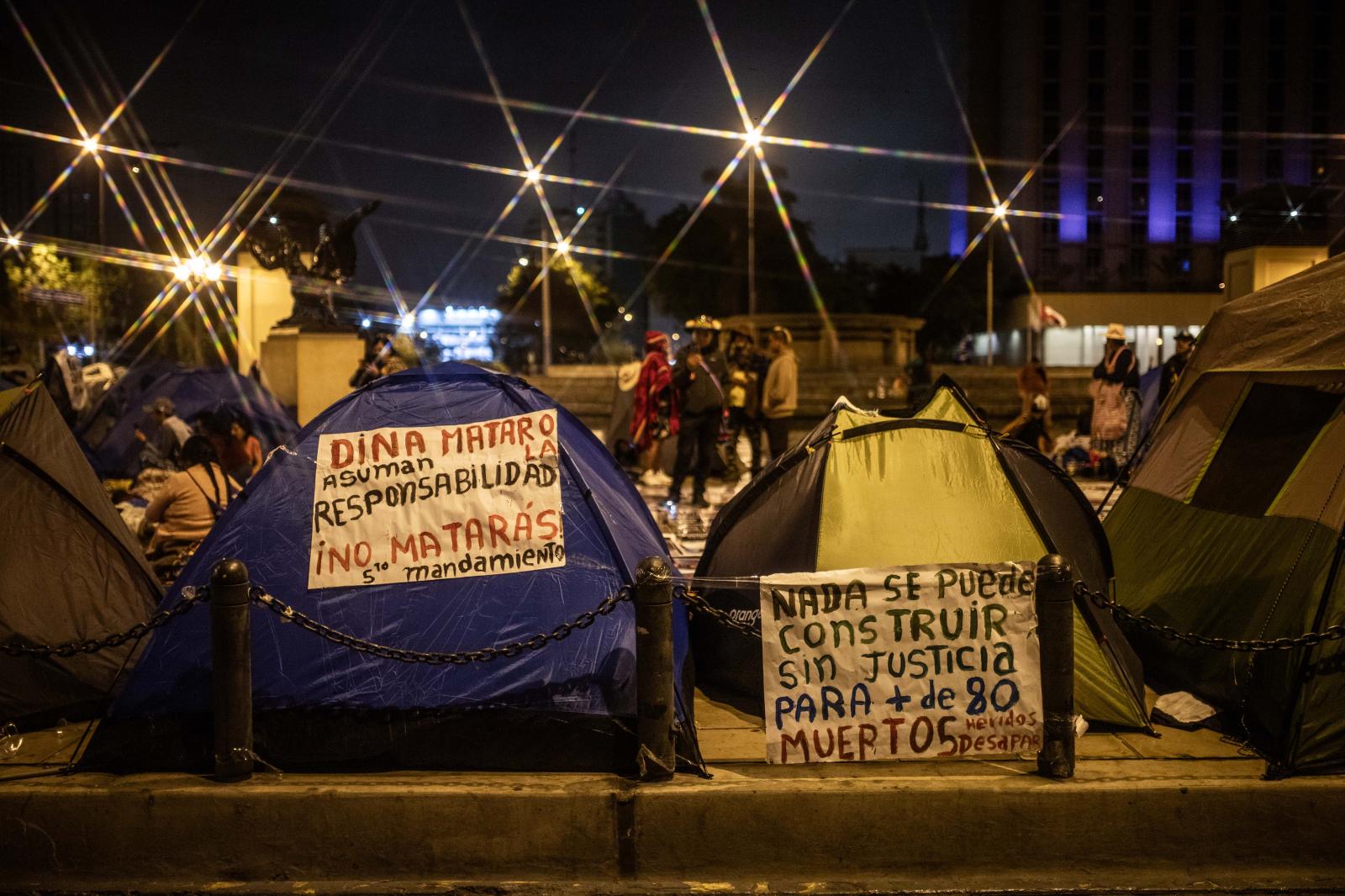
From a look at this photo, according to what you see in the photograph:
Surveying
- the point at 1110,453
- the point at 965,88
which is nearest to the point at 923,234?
the point at 965,88

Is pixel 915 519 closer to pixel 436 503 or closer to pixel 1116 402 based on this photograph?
pixel 436 503

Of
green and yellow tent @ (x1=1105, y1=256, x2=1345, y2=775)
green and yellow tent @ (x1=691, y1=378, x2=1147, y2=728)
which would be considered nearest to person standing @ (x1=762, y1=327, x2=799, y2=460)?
green and yellow tent @ (x1=1105, y1=256, x2=1345, y2=775)

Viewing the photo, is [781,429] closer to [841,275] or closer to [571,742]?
[571,742]

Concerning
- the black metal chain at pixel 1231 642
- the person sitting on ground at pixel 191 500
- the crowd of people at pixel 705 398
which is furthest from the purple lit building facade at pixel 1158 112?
the black metal chain at pixel 1231 642

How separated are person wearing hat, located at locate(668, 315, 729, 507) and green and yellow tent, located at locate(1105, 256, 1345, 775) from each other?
5565mm

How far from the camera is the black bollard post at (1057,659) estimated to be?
4617 mm

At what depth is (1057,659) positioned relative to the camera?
15.2ft

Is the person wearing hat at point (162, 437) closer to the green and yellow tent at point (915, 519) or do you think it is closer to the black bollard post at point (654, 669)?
the green and yellow tent at point (915, 519)

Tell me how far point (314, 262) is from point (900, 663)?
19.3m

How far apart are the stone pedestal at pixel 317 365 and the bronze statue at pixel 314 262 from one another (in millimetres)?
546

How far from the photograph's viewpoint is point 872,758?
4820mm

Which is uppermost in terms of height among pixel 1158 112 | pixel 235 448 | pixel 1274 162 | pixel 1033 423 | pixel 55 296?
pixel 1158 112

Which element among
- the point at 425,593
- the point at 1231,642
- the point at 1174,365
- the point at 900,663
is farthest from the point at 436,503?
the point at 1174,365

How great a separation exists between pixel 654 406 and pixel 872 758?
8.24 metres
